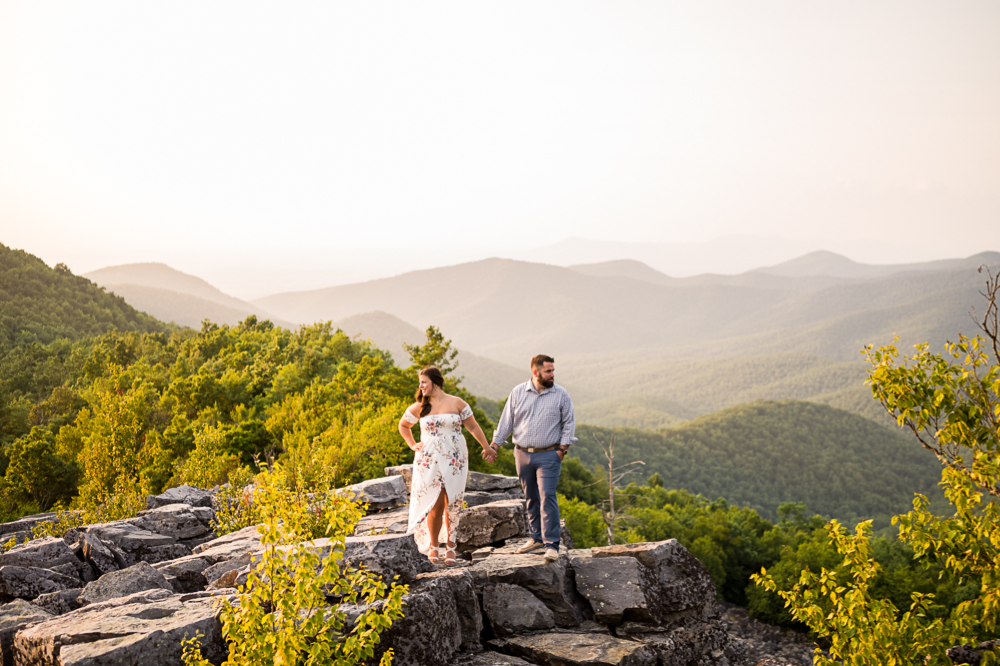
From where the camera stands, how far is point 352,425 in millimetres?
17719

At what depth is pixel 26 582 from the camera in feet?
25.1

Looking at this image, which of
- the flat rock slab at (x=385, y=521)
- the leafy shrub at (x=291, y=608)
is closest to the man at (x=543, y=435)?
the flat rock slab at (x=385, y=521)

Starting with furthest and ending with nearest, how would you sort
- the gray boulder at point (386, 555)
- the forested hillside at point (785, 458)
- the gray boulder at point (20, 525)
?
the forested hillside at point (785, 458)
the gray boulder at point (20, 525)
the gray boulder at point (386, 555)

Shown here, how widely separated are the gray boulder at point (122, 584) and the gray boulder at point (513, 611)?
13.0 feet

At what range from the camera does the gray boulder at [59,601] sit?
6.91m

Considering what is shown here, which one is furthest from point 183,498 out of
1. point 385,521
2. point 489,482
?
point 489,482

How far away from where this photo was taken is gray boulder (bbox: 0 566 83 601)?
24.8 ft

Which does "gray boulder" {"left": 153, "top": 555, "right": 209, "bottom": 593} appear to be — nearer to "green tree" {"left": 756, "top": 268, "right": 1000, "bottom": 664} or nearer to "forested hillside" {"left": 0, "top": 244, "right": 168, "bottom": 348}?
"green tree" {"left": 756, "top": 268, "right": 1000, "bottom": 664}

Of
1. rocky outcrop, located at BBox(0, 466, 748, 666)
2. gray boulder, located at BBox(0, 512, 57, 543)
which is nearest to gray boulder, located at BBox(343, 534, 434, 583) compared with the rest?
rocky outcrop, located at BBox(0, 466, 748, 666)

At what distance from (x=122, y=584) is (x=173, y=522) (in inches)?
159

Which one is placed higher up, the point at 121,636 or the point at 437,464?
the point at 437,464

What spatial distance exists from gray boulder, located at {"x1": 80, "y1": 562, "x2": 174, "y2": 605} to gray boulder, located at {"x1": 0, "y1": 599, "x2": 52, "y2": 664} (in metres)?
0.54

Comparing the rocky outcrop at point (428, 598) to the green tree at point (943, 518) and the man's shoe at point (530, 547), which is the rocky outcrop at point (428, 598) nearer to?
the man's shoe at point (530, 547)

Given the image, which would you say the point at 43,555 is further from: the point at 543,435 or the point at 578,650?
the point at 578,650
